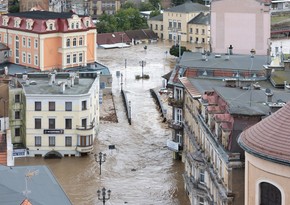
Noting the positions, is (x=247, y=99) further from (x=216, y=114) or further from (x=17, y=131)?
(x=17, y=131)

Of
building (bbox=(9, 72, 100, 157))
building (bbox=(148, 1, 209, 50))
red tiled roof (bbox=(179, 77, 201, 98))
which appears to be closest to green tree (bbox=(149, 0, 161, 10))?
building (bbox=(148, 1, 209, 50))

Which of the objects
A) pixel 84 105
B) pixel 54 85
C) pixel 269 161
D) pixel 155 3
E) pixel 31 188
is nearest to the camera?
pixel 269 161

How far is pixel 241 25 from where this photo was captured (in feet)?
174

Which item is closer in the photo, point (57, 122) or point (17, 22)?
point (57, 122)

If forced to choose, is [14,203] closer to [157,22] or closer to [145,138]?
[145,138]

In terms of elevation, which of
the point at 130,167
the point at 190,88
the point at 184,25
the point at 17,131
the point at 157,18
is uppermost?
the point at 157,18

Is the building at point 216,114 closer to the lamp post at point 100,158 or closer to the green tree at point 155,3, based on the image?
the lamp post at point 100,158

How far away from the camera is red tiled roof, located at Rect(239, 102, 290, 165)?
1445cm

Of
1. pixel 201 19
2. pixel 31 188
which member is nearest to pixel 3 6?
pixel 201 19

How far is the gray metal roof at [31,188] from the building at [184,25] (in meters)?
62.9

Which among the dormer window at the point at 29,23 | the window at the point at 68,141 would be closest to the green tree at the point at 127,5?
the dormer window at the point at 29,23

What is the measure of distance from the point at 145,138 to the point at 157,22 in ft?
156

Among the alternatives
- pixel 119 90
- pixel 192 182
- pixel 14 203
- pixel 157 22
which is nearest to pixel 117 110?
pixel 119 90

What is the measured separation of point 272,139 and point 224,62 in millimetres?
22935
